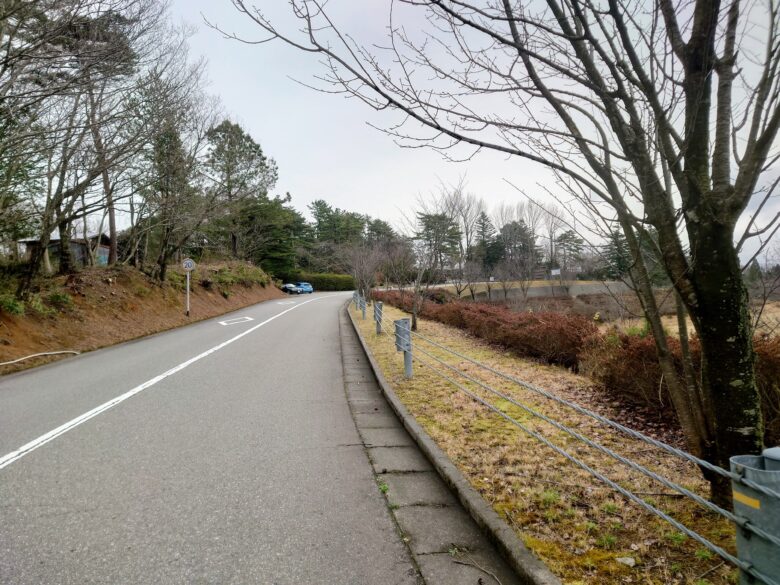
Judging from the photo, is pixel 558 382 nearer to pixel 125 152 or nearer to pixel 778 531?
pixel 778 531

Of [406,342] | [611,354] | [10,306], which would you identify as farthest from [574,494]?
[10,306]

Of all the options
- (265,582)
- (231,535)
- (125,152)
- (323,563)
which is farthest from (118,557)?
(125,152)

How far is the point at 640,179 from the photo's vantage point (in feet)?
8.67

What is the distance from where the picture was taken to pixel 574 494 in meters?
3.19

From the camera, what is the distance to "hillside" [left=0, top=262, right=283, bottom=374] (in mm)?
11047

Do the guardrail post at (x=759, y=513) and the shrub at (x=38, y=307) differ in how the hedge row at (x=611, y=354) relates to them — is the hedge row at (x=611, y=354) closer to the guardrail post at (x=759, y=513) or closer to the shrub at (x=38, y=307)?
the guardrail post at (x=759, y=513)

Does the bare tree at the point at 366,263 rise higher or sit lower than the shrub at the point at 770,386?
higher

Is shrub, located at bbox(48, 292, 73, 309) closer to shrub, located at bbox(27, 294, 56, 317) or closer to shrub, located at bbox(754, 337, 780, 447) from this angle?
shrub, located at bbox(27, 294, 56, 317)

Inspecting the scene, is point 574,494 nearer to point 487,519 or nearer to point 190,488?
point 487,519

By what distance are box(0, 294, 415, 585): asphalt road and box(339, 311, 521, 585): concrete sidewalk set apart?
0.38 feet

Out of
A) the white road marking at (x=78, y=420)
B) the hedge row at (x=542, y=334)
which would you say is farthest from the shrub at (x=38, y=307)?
the hedge row at (x=542, y=334)

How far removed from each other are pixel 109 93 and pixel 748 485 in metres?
14.5

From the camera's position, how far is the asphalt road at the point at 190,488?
2.48m

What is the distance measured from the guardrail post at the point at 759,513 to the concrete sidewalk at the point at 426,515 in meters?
1.10
